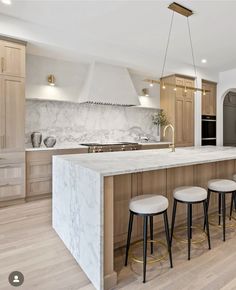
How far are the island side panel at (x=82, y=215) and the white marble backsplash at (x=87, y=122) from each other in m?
2.35

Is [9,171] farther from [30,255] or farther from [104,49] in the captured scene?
[104,49]

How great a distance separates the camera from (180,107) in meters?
5.91

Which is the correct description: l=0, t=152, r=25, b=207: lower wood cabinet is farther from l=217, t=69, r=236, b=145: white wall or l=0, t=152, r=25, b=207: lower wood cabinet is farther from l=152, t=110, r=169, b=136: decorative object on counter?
l=217, t=69, r=236, b=145: white wall

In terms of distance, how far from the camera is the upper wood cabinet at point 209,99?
21.1ft

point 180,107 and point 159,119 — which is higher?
point 180,107

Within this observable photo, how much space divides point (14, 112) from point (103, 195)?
2.71m

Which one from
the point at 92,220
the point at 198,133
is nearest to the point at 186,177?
the point at 92,220

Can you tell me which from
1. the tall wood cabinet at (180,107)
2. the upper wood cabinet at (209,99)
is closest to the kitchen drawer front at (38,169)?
the tall wood cabinet at (180,107)

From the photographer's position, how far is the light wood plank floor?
1785 mm

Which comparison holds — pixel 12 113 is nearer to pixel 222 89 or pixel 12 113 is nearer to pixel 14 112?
pixel 14 112

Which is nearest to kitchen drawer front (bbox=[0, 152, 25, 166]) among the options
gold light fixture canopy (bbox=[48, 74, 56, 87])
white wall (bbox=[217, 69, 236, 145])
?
gold light fixture canopy (bbox=[48, 74, 56, 87])

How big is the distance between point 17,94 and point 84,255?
2865 mm

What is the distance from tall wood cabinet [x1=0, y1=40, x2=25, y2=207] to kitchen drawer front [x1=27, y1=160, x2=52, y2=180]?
0.14 meters

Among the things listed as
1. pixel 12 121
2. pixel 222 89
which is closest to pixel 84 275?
pixel 12 121
